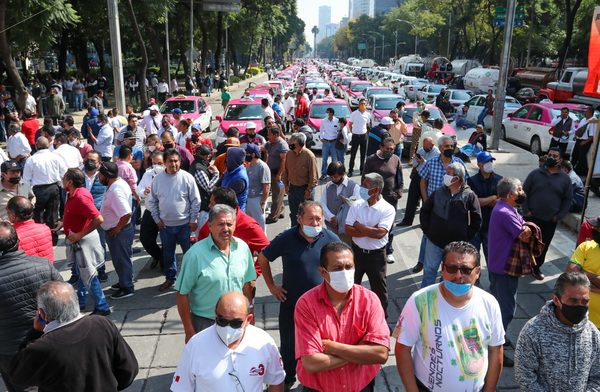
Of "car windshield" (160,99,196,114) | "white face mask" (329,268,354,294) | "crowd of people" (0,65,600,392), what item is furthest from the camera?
"car windshield" (160,99,196,114)

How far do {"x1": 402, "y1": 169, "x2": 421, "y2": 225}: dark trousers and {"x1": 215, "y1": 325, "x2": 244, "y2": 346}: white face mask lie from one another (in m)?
6.47

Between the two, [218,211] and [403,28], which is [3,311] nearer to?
[218,211]

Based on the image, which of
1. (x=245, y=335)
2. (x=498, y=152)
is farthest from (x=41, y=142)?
(x=498, y=152)

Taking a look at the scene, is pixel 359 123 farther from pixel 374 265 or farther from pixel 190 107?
pixel 190 107

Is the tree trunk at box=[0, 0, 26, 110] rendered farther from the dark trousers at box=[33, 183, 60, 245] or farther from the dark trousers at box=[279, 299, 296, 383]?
the dark trousers at box=[279, 299, 296, 383]

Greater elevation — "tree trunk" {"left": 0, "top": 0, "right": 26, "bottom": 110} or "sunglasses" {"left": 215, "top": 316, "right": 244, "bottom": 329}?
"tree trunk" {"left": 0, "top": 0, "right": 26, "bottom": 110}

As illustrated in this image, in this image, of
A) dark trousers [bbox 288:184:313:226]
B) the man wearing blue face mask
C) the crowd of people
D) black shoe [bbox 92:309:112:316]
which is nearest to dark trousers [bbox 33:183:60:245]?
the crowd of people

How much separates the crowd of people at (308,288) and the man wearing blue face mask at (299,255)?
11mm

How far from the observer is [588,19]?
43000 millimetres

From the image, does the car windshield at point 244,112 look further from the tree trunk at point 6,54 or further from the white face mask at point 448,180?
the white face mask at point 448,180

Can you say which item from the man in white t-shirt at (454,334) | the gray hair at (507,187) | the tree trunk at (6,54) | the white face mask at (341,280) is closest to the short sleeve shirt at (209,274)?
the white face mask at (341,280)

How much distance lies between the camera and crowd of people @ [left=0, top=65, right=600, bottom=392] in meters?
3.04

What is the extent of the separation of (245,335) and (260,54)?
101558 mm

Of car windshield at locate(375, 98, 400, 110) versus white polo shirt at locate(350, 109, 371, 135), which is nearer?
white polo shirt at locate(350, 109, 371, 135)
